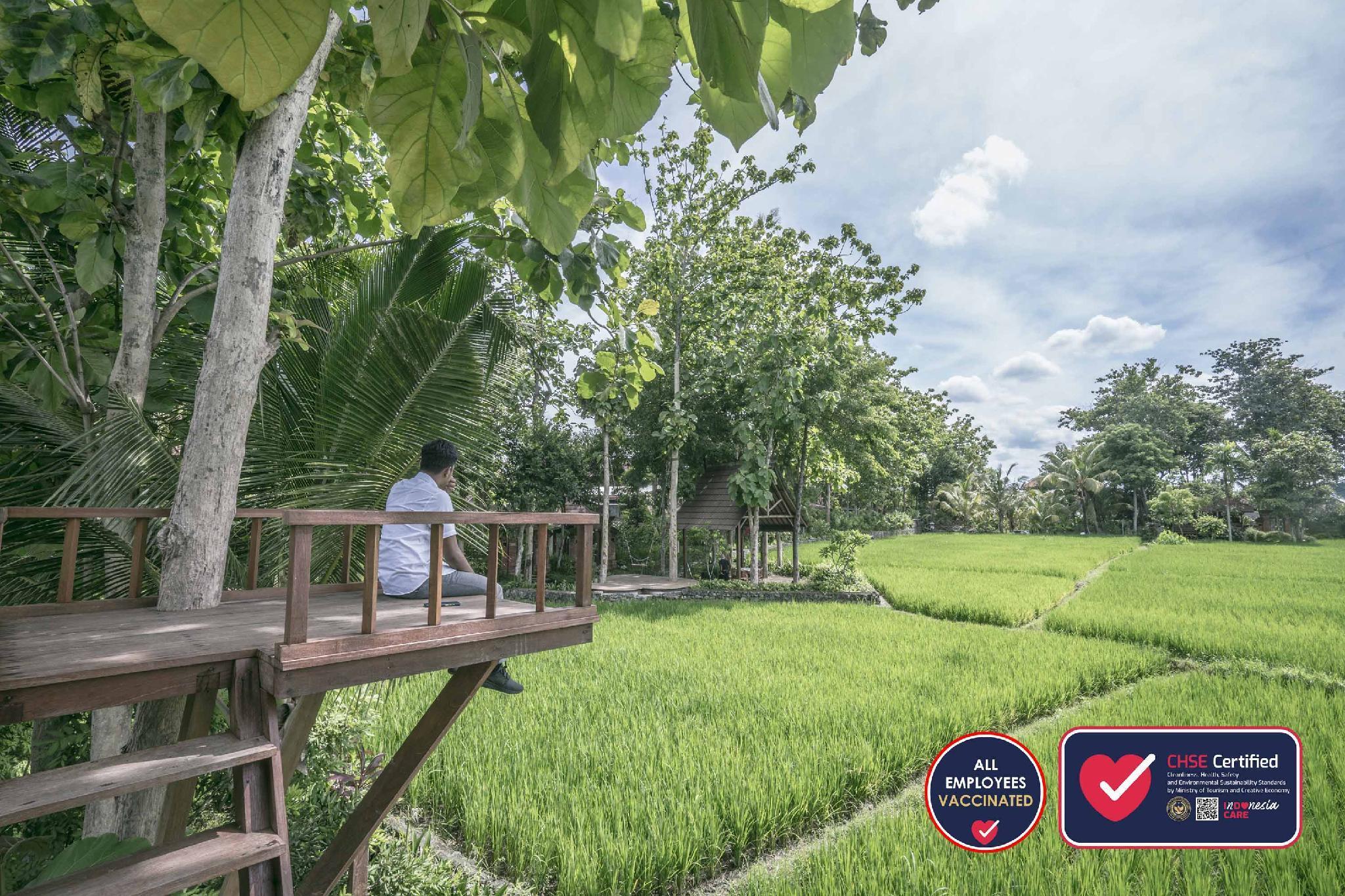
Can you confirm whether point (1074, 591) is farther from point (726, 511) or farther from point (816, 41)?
point (816, 41)

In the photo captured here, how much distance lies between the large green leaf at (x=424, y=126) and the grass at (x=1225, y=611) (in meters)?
9.67

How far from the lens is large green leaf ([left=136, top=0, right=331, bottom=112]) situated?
0.38 meters

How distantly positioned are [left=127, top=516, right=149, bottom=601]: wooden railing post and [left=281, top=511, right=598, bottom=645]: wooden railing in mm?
712

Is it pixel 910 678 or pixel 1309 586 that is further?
pixel 1309 586

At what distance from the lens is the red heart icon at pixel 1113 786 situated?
11.5 ft

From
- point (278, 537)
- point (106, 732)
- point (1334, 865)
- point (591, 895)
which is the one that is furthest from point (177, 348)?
point (1334, 865)

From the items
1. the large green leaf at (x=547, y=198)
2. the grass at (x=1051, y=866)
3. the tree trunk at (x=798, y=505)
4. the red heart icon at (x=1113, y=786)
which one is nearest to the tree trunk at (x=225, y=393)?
the large green leaf at (x=547, y=198)

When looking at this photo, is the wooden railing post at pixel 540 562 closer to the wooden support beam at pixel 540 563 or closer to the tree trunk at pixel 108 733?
the wooden support beam at pixel 540 563

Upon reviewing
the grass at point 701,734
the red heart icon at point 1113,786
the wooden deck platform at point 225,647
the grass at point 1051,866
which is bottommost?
the grass at point 1051,866

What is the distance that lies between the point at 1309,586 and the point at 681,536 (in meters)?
13.5

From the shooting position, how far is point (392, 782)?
77.0 inches

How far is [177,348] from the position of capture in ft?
9.11

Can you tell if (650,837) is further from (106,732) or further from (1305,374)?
(1305,374)

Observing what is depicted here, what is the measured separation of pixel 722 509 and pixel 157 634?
13.0m
